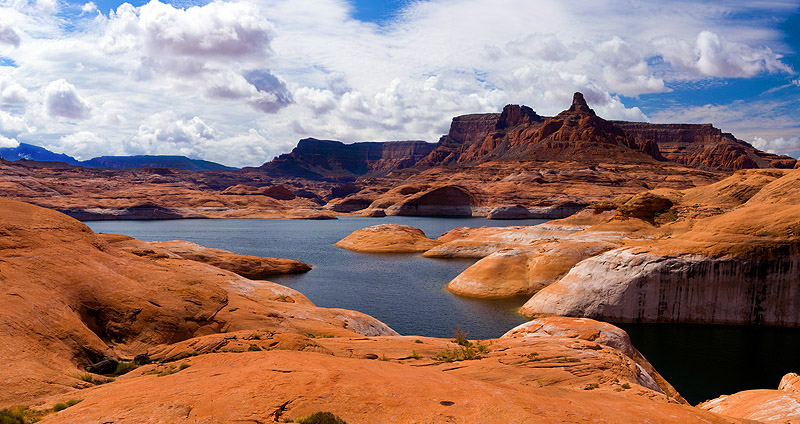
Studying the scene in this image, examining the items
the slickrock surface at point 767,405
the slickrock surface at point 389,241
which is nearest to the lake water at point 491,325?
the slickrock surface at point 767,405

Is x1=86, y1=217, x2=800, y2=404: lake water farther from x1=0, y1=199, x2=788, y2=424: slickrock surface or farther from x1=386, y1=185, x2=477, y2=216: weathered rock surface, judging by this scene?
x1=386, y1=185, x2=477, y2=216: weathered rock surface

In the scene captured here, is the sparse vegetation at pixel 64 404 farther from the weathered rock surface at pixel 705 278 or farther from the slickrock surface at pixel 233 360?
the weathered rock surface at pixel 705 278

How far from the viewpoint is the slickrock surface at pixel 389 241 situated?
81.4 metres

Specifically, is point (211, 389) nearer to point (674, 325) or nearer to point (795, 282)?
point (674, 325)

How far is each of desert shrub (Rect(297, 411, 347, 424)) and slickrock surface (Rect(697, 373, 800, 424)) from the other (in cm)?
1475

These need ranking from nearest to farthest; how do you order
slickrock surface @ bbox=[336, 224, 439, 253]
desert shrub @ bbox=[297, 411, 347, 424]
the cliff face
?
desert shrub @ bbox=[297, 411, 347, 424] → the cliff face → slickrock surface @ bbox=[336, 224, 439, 253]

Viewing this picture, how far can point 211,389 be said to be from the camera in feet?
39.3

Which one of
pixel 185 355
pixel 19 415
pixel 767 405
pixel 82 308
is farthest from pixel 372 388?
pixel 767 405

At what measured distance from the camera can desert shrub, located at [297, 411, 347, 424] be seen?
412 inches

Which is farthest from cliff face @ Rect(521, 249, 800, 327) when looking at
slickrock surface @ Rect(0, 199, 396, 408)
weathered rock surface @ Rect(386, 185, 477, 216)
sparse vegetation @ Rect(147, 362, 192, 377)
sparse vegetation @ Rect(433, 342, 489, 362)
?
weathered rock surface @ Rect(386, 185, 477, 216)

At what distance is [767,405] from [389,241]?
68807 mm

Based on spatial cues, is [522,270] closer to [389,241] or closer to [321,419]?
[321,419]

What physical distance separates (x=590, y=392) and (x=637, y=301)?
22.8 meters

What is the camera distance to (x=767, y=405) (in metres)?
16.9
